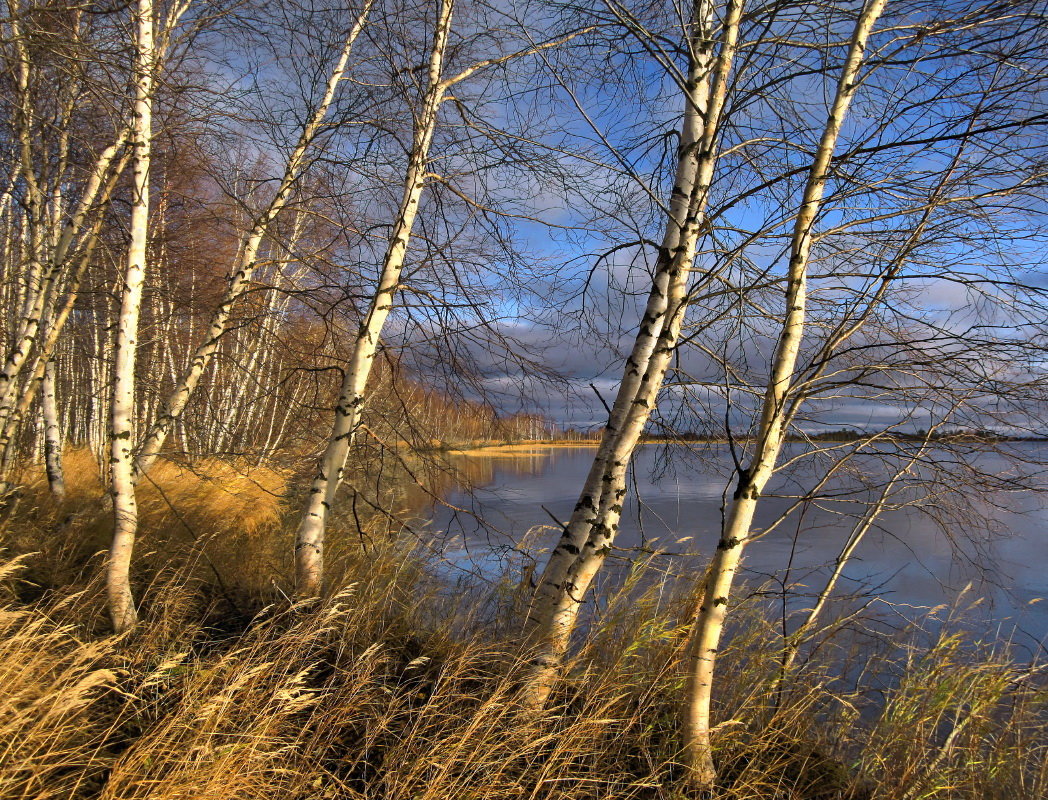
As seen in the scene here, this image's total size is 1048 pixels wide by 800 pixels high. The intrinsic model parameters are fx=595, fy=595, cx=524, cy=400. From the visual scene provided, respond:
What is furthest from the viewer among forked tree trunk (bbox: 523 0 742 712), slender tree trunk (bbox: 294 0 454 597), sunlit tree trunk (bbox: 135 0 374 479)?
sunlit tree trunk (bbox: 135 0 374 479)

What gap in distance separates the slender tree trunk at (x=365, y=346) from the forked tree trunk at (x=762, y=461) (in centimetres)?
257

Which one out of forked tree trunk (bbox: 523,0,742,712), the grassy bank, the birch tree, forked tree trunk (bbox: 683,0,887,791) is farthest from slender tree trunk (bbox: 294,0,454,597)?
forked tree trunk (bbox: 683,0,887,791)

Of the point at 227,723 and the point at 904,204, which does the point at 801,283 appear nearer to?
the point at 904,204

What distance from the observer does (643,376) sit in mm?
3369

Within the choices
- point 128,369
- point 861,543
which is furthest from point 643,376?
point 861,543

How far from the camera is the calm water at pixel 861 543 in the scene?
11.4 ft

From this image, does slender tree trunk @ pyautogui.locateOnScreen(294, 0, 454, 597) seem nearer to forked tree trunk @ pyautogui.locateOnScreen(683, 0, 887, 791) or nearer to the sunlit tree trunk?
the sunlit tree trunk

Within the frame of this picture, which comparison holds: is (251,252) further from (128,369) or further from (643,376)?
(643,376)

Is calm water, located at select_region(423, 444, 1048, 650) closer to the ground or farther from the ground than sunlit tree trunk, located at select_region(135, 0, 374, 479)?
closer to the ground

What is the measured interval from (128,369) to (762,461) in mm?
3695

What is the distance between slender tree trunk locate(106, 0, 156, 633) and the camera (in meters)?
3.54

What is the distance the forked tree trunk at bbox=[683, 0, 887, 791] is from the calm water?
355mm

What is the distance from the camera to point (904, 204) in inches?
123

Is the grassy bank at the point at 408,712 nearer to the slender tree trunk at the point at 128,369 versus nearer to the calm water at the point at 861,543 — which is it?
the slender tree trunk at the point at 128,369
